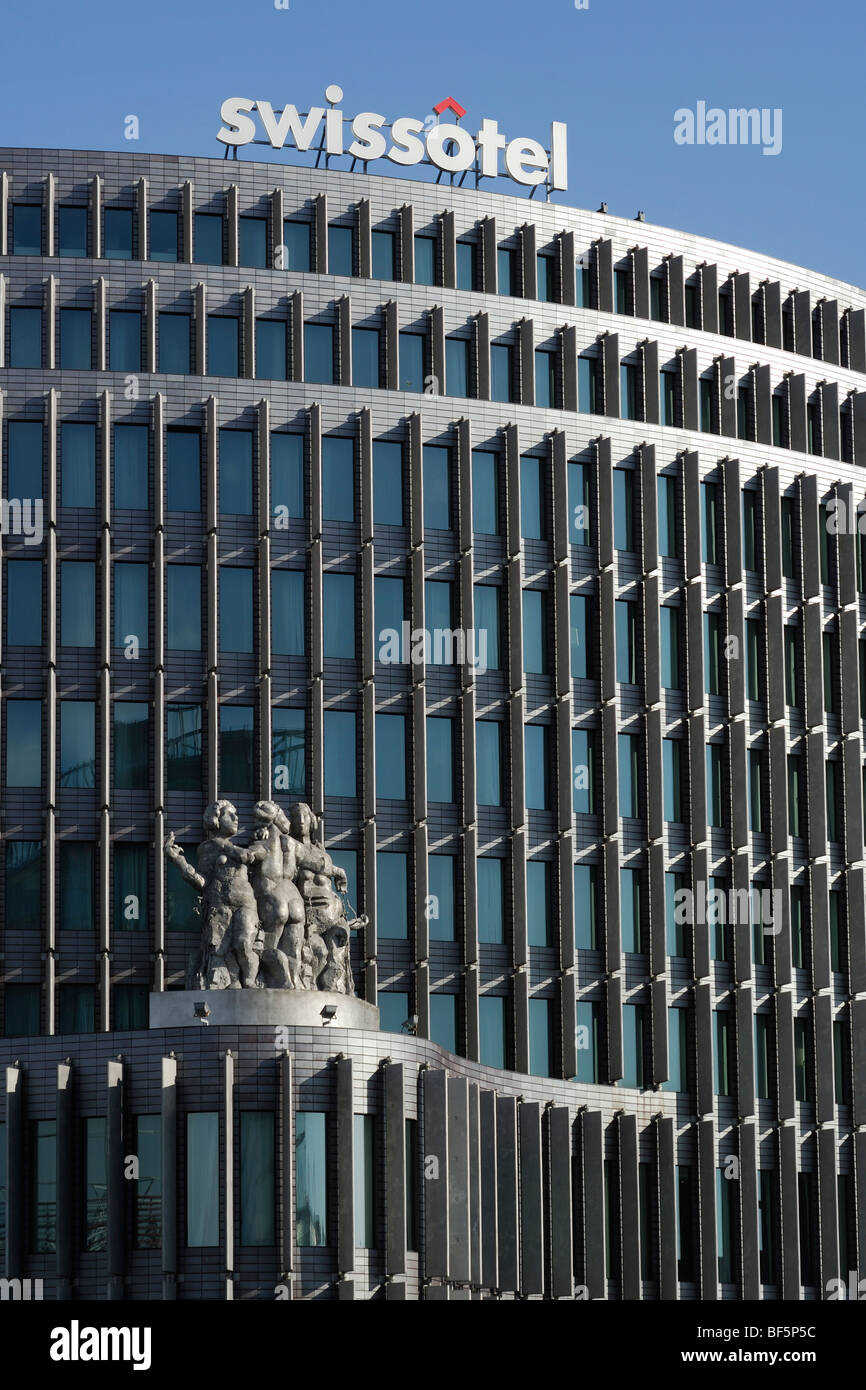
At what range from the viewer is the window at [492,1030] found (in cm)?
7306

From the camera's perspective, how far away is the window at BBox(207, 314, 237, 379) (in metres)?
76.2

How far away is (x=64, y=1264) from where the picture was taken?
55312 mm

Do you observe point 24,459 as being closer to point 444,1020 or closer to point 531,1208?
point 444,1020

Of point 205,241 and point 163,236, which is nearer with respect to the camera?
point 163,236

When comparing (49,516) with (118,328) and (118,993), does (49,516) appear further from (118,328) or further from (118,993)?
(118,993)

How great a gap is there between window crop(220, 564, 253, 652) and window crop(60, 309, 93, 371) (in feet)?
25.7

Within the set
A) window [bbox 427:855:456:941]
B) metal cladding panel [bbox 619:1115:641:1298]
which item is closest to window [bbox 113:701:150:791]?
window [bbox 427:855:456:941]

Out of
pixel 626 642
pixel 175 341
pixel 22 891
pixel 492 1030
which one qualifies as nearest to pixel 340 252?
pixel 175 341

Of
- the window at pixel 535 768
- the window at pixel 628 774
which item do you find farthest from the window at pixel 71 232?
the window at pixel 628 774

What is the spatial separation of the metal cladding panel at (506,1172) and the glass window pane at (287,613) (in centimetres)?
1578

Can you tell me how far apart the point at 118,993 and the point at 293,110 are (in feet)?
93.9

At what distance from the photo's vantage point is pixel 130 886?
70.9m

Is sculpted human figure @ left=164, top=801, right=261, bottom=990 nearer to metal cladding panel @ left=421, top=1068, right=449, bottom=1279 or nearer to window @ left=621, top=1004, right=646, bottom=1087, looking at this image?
metal cladding panel @ left=421, top=1068, right=449, bottom=1279

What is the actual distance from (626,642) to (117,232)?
66.1 feet
